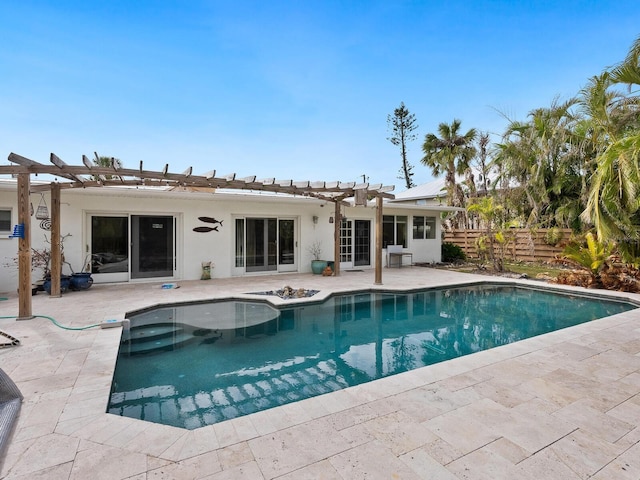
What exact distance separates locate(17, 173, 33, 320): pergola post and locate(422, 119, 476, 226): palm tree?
62.2 ft

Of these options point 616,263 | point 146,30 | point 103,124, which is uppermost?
point 146,30

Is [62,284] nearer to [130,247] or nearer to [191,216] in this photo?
[130,247]

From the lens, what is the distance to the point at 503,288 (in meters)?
10.5

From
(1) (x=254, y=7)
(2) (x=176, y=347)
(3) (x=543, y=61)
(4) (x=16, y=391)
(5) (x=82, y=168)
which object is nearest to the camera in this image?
(4) (x=16, y=391)

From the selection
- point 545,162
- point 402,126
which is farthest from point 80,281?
point 402,126

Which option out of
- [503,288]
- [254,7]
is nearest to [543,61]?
[503,288]

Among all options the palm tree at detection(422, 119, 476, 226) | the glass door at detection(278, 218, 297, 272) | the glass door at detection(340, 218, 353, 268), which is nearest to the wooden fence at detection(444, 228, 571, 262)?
the glass door at detection(340, 218, 353, 268)

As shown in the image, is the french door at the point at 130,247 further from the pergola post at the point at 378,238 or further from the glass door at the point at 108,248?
the pergola post at the point at 378,238

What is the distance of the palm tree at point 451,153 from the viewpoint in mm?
19711

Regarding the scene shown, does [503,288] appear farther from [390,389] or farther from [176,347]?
[176,347]

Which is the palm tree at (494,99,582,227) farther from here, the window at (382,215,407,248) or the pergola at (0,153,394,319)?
the pergola at (0,153,394,319)

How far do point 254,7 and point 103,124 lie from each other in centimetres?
837

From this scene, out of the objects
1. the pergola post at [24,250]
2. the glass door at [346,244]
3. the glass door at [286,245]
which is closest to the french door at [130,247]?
the glass door at [286,245]

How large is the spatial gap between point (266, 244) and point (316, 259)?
6.49 ft
